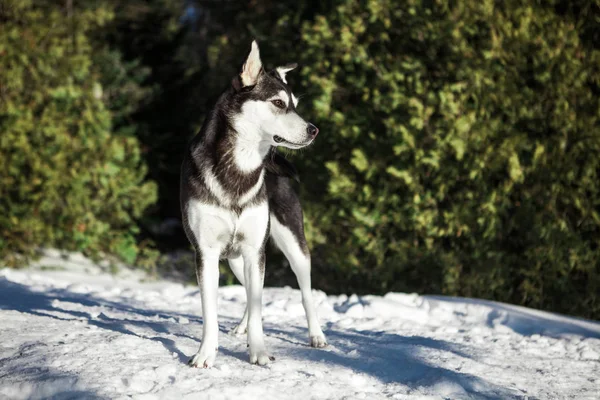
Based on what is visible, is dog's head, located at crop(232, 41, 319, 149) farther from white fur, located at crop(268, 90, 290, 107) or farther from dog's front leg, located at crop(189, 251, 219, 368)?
dog's front leg, located at crop(189, 251, 219, 368)

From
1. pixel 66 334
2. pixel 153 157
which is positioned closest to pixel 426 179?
pixel 66 334

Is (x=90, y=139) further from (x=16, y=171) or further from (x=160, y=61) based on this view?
(x=160, y=61)

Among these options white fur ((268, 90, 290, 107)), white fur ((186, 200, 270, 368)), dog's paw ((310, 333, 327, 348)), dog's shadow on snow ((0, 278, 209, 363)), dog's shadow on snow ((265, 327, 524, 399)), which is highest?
white fur ((268, 90, 290, 107))

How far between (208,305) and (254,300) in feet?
1.18

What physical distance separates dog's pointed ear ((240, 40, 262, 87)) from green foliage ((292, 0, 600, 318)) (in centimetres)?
416

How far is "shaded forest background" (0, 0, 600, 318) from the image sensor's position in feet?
25.8

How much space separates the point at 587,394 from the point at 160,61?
13768 millimetres

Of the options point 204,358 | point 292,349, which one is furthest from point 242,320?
point 204,358

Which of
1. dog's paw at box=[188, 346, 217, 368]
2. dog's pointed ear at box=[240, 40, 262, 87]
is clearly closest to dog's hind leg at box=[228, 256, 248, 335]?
dog's paw at box=[188, 346, 217, 368]

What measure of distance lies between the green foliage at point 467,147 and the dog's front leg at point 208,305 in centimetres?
467

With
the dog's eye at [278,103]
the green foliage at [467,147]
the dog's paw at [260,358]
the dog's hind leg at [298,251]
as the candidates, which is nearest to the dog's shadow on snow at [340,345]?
the dog's paw at [260,358]

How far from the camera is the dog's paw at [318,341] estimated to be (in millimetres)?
4984

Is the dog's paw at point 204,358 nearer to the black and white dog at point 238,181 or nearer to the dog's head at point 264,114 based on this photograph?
the black and white dog at point 238,181

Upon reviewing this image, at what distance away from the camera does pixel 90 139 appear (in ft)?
35.3
